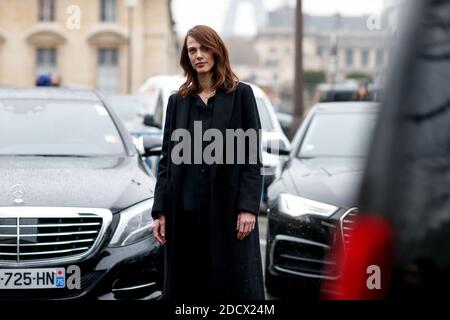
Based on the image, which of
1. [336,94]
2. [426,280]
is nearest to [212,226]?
[426,280]

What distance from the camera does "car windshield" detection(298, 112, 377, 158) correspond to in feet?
24.2

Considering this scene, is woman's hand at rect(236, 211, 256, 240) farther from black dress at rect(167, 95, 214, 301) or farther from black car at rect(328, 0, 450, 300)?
black car at rect(328, 0, 450, 300)

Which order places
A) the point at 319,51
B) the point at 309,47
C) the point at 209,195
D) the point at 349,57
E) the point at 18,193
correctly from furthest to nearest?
the point at 309,47 → the point at 319,51 → the point at 349,57 → the point at 18,193 → the point at 209,195

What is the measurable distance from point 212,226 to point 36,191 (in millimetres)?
1445

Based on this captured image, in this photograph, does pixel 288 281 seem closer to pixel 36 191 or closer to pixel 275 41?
pixel 36 191

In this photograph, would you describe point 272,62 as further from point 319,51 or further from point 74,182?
point 74,182

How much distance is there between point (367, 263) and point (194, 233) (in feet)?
7.46

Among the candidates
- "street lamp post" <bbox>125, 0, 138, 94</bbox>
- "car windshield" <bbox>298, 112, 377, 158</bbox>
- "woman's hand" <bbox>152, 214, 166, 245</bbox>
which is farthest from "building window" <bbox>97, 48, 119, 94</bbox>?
"woman's hand" <bbox>152, 214, 166, 245</bbox>

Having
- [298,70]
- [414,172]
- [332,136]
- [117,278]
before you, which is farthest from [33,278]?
[298,70]

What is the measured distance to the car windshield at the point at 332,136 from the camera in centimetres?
737

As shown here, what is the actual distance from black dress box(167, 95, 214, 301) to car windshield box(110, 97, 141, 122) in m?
13.3

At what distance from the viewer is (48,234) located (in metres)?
4.95

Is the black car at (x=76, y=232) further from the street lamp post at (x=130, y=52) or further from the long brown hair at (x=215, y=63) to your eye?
the street lamp post at (x=130, y=52)
